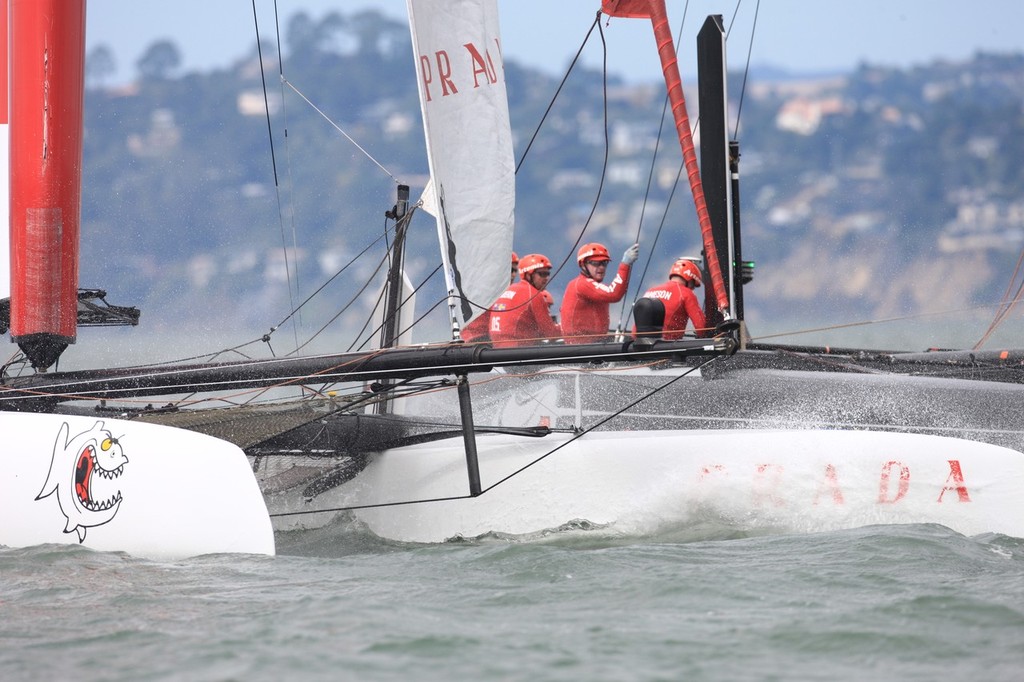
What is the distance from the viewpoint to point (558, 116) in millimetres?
48344

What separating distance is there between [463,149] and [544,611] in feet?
6.50

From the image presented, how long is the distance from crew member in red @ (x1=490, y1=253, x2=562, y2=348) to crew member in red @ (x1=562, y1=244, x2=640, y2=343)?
15 centimetres

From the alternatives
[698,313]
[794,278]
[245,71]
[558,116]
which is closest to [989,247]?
[794,278]

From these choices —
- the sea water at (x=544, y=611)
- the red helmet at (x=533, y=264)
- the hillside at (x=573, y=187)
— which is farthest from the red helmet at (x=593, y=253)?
the hillside at (x=573, y=187)

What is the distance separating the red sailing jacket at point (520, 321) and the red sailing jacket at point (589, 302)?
233 millimetres

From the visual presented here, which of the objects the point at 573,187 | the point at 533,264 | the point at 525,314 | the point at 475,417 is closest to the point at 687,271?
the point at 533,264

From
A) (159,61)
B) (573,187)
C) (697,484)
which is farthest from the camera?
(159,61)

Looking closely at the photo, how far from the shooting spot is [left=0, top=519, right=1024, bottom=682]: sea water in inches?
112

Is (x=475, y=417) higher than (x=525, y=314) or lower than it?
lower

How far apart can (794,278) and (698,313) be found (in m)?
35.4

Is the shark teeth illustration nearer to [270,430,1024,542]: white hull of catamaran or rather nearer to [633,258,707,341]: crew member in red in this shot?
[270,430,1024,542]: white hull of catamaran

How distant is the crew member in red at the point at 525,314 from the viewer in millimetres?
4660

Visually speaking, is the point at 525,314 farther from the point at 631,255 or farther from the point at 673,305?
the point at 673,305

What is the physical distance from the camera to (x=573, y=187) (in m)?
42.6
